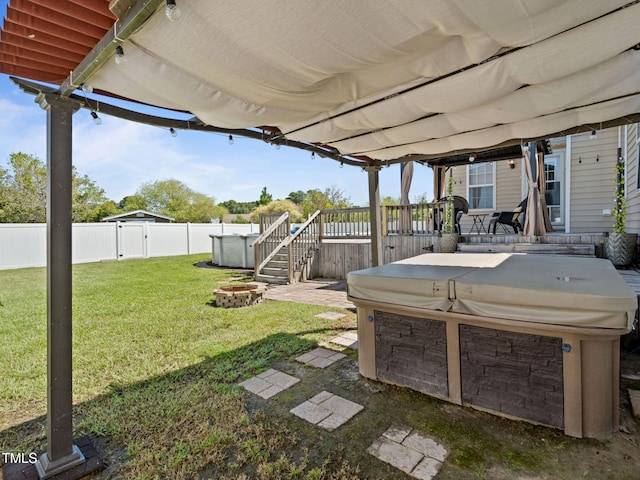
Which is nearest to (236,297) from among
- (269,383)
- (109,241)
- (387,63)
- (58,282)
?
(269,383)

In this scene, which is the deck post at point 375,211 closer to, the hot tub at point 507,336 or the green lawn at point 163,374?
the green lawn at point 163,374

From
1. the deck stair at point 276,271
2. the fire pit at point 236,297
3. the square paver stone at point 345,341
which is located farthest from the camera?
the deck stair at point 276,271

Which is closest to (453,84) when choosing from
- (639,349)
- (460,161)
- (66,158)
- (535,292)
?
(535,292)

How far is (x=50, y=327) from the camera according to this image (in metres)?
1.98

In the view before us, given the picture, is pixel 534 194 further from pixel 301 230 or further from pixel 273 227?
pixel 273 227

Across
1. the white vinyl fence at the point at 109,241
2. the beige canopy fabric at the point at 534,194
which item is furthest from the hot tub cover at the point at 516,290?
the white vinyl fence at the point at 109,241

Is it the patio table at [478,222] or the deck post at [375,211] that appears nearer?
the deck post at [375,211]

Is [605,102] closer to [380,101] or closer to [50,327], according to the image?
[380,101]

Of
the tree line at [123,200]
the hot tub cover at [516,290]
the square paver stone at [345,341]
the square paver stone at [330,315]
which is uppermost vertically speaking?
the tree line at [123,200]

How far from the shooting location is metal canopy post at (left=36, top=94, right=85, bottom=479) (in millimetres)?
1952

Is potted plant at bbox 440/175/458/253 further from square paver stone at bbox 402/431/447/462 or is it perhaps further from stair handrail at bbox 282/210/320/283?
square paver stone at bbox 402/431/447/462

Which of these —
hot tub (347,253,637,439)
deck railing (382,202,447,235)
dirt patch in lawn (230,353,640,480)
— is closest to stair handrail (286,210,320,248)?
deck railing (382,202,447,235)

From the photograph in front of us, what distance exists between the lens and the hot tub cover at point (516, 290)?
1943 mm

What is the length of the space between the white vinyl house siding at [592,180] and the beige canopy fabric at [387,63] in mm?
7071
